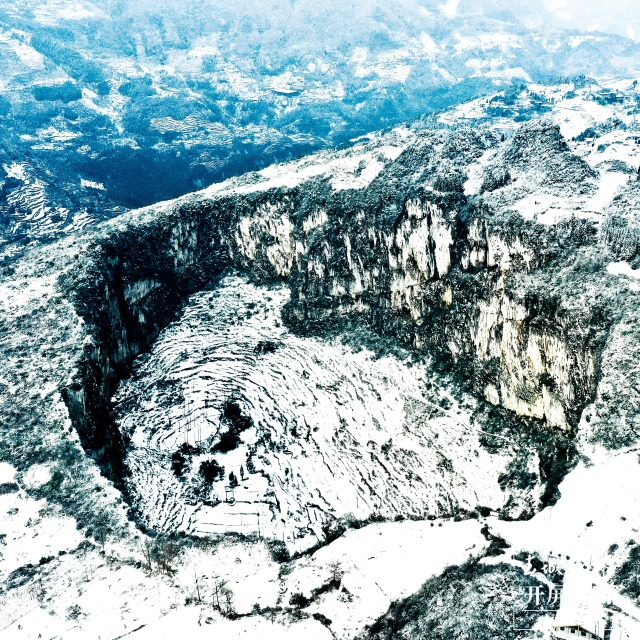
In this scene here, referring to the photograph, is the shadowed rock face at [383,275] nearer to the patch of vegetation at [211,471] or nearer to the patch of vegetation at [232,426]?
the patch of vegetation at [211,471]

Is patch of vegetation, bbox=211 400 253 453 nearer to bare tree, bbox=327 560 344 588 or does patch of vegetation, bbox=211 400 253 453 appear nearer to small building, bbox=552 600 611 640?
bare tree, bbox=327 560 344 588

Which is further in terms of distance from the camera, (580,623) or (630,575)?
(630,575)

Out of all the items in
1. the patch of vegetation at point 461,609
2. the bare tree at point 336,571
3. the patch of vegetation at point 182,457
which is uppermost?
the patch of vegetation at point 461,609

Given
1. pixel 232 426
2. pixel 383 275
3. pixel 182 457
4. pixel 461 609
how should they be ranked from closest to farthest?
pixel 461 609, pixel 182 457, pixel 232 426, pixel 383 275

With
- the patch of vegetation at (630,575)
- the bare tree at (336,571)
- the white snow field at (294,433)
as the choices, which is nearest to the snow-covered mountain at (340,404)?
the patch of vegetation at (630,575)

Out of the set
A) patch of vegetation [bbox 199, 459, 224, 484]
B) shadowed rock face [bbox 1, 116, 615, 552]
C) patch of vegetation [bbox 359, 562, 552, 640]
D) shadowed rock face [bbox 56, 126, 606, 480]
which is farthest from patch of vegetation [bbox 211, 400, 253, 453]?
patch of vegetation [bbox 359, 562, 552, 640]

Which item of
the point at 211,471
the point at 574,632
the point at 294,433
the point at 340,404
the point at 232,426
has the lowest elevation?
the point at 211,471

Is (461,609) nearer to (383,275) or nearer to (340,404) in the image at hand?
(340,404)

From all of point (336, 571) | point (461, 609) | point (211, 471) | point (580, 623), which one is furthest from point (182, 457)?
point (580, 623)

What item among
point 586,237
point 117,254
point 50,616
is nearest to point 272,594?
point 50,616
